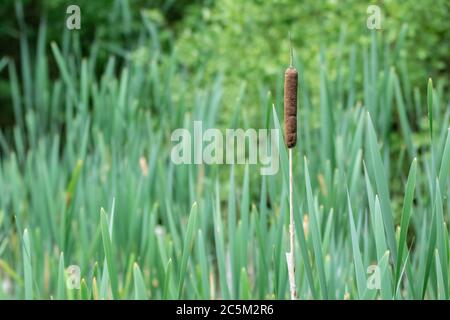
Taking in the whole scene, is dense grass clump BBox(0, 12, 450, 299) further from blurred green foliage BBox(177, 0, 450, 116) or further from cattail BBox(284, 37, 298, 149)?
blurred green foliage BBox(177, 0, 450, 116)

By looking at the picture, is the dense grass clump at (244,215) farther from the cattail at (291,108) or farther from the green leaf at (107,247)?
the cattail at (291,108)

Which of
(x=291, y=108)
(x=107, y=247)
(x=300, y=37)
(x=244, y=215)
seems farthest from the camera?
(x=300, y=37)

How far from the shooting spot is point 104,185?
6.51 ft

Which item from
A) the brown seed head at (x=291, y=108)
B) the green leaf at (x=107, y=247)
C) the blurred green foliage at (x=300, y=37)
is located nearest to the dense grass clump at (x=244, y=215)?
the green leaf at (x=107, y=247)

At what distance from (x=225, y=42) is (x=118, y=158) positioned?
59.7 inches

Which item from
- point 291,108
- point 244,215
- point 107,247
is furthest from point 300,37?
point 291,108

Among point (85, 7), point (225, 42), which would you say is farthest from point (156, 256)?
point (85, 7)

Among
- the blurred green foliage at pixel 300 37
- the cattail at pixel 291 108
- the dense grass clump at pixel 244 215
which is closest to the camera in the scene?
the cattail at pixel 291 108

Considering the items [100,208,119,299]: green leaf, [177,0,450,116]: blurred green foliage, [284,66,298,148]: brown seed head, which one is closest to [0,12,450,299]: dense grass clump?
[100,208,119,299]: green leaf

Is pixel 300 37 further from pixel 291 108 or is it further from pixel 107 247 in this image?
pixel 291 108

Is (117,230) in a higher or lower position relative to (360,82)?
lower

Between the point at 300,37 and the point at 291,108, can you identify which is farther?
the point at 300,37

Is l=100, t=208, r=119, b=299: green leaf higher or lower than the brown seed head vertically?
lower

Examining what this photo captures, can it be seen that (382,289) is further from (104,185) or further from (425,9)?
(425,9)
